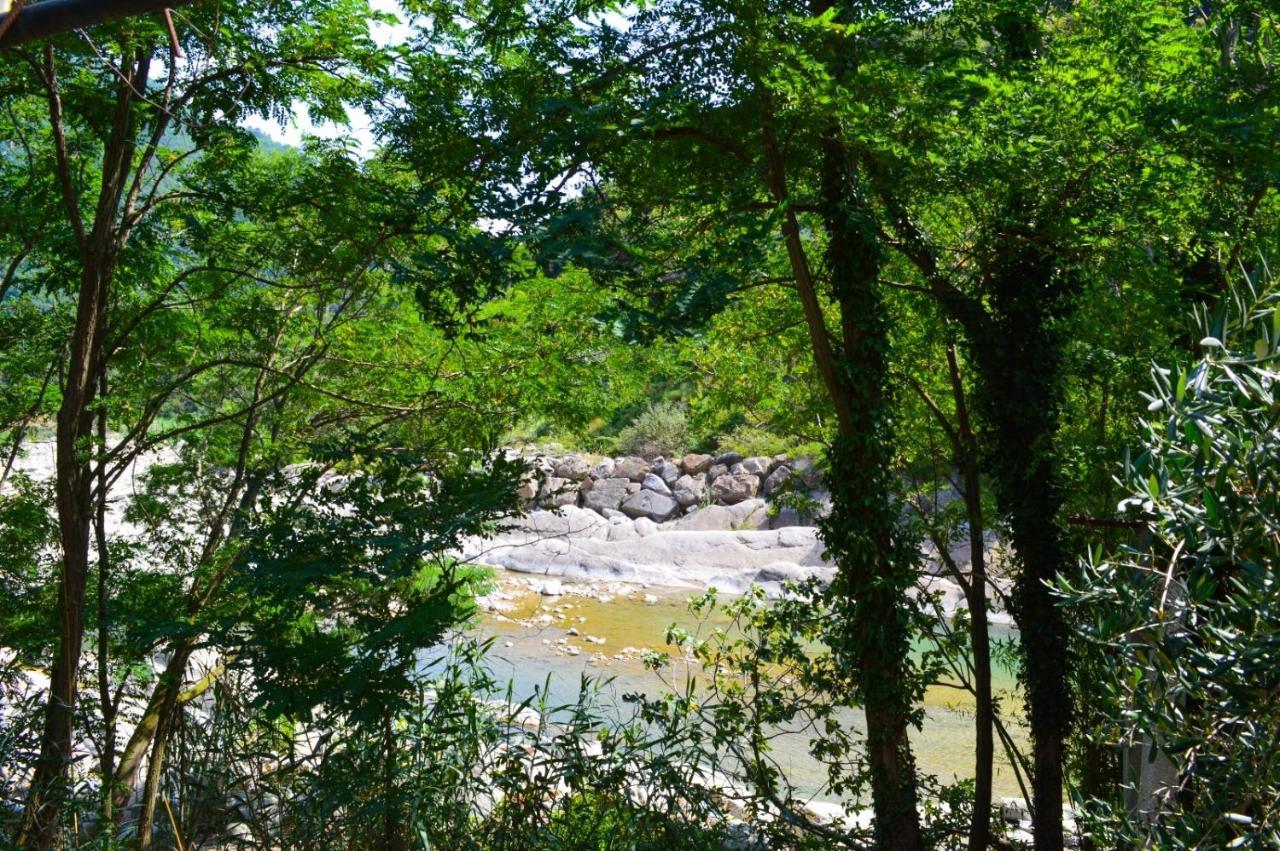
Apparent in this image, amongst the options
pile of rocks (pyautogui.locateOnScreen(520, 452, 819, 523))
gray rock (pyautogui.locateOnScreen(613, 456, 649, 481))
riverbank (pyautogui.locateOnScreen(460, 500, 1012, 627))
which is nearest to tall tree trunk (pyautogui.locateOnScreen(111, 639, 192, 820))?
riverbank (pyautogui.locateOnScreen(460, 500, 1012, 627))

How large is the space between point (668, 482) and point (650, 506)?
109 cm

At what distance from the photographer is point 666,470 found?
75.4 ft

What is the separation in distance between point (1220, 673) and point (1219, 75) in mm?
4305

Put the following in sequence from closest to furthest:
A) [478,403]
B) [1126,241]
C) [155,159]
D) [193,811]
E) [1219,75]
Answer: [193,811], [1219,75], [1126,241], [155,159], [478,403]

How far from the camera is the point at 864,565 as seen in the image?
5566 mm

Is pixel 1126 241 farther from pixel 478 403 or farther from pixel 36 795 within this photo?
pixel 36 795

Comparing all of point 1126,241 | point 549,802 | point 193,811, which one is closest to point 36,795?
point 193,811

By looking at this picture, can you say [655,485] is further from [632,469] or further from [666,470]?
[632,469]

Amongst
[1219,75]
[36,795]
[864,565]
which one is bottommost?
[36,795]

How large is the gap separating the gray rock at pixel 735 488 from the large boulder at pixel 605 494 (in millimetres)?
2081

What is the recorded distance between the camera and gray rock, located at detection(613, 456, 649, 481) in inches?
910

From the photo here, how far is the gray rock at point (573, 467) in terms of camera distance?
23.2 m

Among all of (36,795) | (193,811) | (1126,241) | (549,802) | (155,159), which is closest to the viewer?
(36,795)

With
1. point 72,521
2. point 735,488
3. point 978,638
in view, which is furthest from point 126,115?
point 735,488
